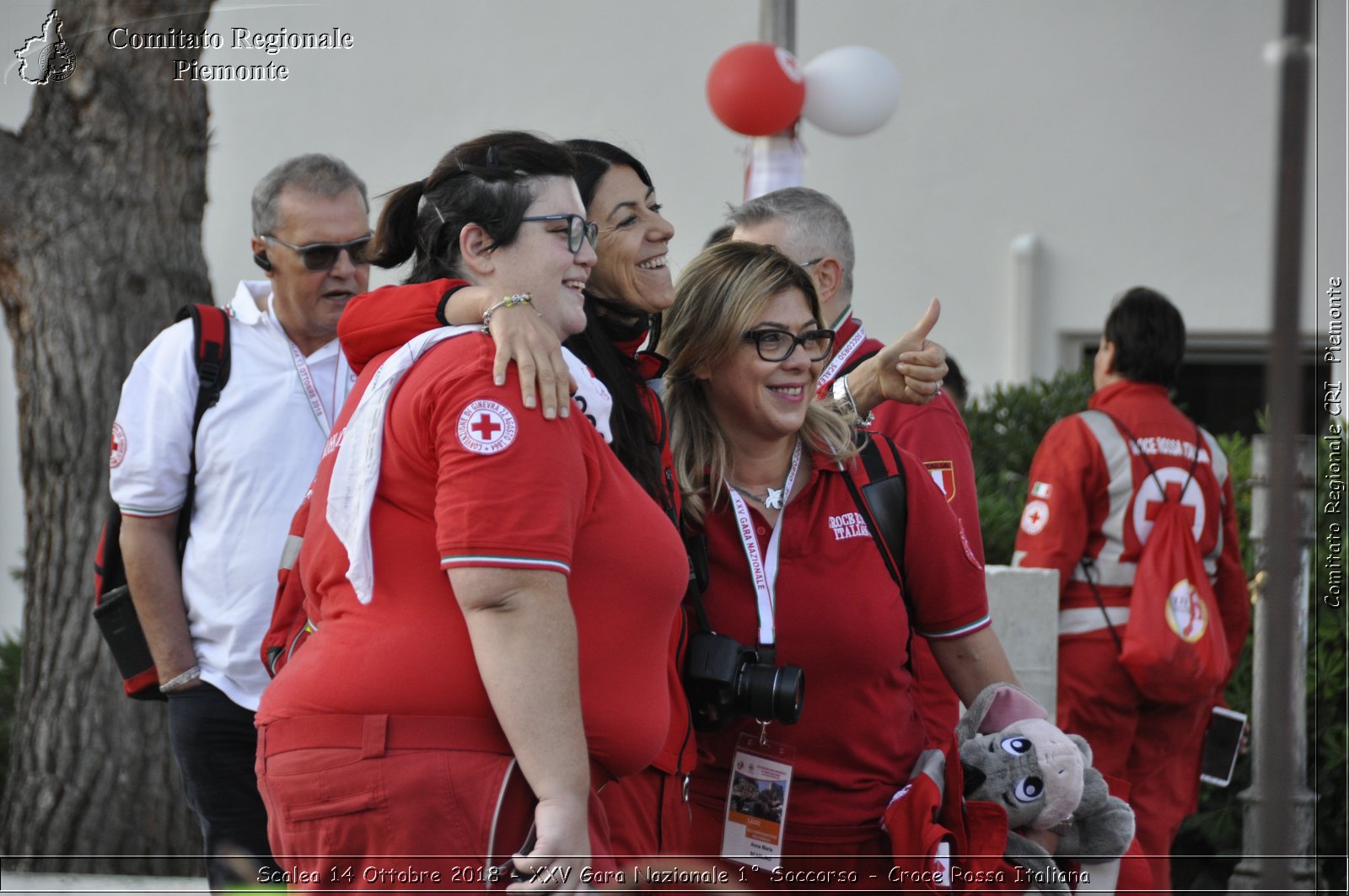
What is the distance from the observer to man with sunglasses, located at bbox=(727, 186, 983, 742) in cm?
322

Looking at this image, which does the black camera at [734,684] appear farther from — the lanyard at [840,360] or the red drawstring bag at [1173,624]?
the red drawstring bag at [1173,624]

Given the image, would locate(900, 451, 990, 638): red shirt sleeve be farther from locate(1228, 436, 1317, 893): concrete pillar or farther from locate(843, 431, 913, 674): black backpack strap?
locate(1228, 436, 1317, 893): concrete pillar

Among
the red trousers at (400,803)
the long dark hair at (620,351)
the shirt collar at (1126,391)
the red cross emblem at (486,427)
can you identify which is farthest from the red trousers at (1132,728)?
the red cross emblem at (486,427)

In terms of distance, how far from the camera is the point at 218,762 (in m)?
3.33

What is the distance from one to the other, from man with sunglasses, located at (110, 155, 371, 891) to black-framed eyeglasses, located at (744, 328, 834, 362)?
3.78ft

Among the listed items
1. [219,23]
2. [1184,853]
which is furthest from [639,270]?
[219,23]

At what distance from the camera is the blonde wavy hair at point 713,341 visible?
107 inches

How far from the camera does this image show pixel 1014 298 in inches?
364

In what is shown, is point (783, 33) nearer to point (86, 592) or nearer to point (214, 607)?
point (86, 592)

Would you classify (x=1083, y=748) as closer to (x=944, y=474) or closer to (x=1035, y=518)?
(x=944, y=474)

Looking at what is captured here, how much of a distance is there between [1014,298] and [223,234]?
17.4ft

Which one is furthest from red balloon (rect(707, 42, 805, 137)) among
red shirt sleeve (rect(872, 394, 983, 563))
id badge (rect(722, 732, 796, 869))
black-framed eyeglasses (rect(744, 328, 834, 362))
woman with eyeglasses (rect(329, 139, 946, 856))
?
id badge (rect(722, 732, 796, 869))

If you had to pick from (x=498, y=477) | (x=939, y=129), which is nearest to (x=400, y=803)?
(x=498, y=477)

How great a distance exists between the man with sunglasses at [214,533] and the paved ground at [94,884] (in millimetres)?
862
